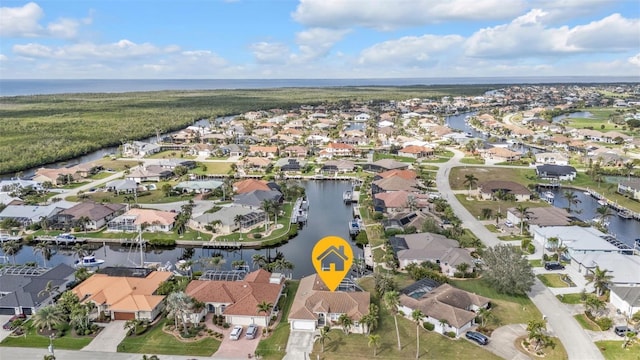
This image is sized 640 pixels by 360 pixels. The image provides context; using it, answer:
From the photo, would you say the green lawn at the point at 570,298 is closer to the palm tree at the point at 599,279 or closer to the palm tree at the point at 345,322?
the palm tree at the point at 599,279

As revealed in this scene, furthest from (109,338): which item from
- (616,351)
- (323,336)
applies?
(616,351)

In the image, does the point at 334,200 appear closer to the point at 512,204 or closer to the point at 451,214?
the point at 451,214

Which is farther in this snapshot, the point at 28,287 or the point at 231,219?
the point at 231,219

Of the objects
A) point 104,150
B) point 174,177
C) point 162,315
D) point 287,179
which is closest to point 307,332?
point 162,315

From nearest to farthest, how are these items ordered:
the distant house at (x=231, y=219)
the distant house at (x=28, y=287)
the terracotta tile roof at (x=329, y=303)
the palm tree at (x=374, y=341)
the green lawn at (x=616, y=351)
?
1. the green lawn at (x=616, y=351)
2. the palm tree at (x=374, y=341)
3. the terracotta tile roof at (x=329, y=303)
4. the distant house at (x=28, y=287)
5. the distant house at (x=231, y=219)

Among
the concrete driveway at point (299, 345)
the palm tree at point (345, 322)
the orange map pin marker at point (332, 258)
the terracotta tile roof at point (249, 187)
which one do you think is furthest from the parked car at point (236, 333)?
the terracotta tile roof at point (249, 187)

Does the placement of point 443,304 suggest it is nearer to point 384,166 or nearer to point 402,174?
point 402,174
